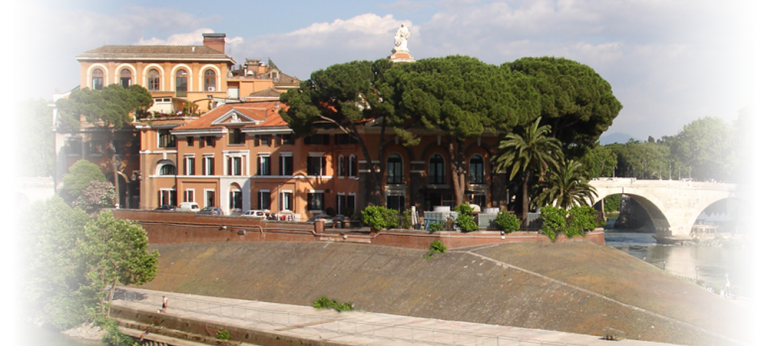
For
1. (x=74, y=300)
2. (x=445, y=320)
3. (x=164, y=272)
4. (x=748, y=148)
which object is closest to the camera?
(x=445, y=320)

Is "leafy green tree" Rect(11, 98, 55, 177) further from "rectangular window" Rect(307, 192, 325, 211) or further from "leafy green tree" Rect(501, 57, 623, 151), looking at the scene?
"leafy green tree" Rect(501, 57, 623, 151)

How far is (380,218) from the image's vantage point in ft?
158

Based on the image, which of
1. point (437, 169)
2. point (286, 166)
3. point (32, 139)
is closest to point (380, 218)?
point (437, 169)

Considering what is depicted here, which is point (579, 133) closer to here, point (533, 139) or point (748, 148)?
point (533, 139)

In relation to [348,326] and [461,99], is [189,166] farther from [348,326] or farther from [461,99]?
[348,326]

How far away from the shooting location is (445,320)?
3700cm

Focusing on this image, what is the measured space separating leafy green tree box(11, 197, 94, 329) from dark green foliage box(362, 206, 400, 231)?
1574 cm

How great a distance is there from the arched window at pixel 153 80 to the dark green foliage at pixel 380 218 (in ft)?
146

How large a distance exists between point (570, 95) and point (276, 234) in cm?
2146

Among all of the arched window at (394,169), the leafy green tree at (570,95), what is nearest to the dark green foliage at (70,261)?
the arched window at (394,169)

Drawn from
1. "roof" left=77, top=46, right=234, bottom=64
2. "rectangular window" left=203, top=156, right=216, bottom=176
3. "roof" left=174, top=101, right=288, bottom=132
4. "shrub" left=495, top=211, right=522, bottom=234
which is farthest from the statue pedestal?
"roof" left=77, top=46, right=234, bottom=64

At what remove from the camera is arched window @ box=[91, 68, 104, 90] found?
278 feet
